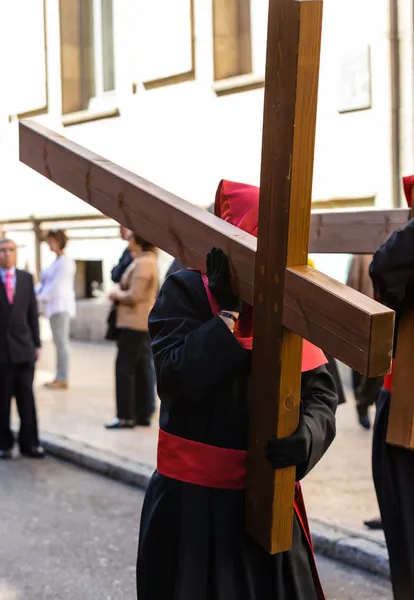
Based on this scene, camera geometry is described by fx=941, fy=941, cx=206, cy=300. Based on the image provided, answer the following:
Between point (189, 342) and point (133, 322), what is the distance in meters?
5.83

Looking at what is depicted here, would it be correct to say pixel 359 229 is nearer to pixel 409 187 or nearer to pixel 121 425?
pixel 409 187

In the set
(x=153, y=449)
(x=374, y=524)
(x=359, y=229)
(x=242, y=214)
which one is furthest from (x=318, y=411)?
(x=153, y=449)

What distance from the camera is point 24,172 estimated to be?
53.3 ft

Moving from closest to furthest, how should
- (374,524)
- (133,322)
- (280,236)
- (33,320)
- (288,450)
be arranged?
(280,236)
(288,450)
(374,524)
(33,320)
(133,322)

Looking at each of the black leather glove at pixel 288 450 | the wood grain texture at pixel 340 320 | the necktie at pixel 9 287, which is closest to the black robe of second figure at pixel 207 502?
the black leather glove at pixel 288 450

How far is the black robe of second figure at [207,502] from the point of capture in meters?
2.50

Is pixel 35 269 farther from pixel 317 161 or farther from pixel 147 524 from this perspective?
pixel 147 524

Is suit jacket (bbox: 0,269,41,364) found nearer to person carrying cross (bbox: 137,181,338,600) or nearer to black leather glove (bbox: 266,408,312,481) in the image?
person carrying cross (bbox: 137,181,338,600)

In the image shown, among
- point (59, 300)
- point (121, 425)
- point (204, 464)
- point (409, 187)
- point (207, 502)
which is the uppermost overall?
point (409, 187)

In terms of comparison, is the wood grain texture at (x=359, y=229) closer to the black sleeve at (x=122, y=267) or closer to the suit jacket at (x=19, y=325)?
the suit jacket at (x=19, y=325)

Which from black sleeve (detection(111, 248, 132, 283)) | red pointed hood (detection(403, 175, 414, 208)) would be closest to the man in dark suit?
black sleeve (detection(111, 248, 132, 283))

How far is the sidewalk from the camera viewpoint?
5.33 meters

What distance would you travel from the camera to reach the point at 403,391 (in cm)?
338

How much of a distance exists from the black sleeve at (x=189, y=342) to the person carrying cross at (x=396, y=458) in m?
1.08
